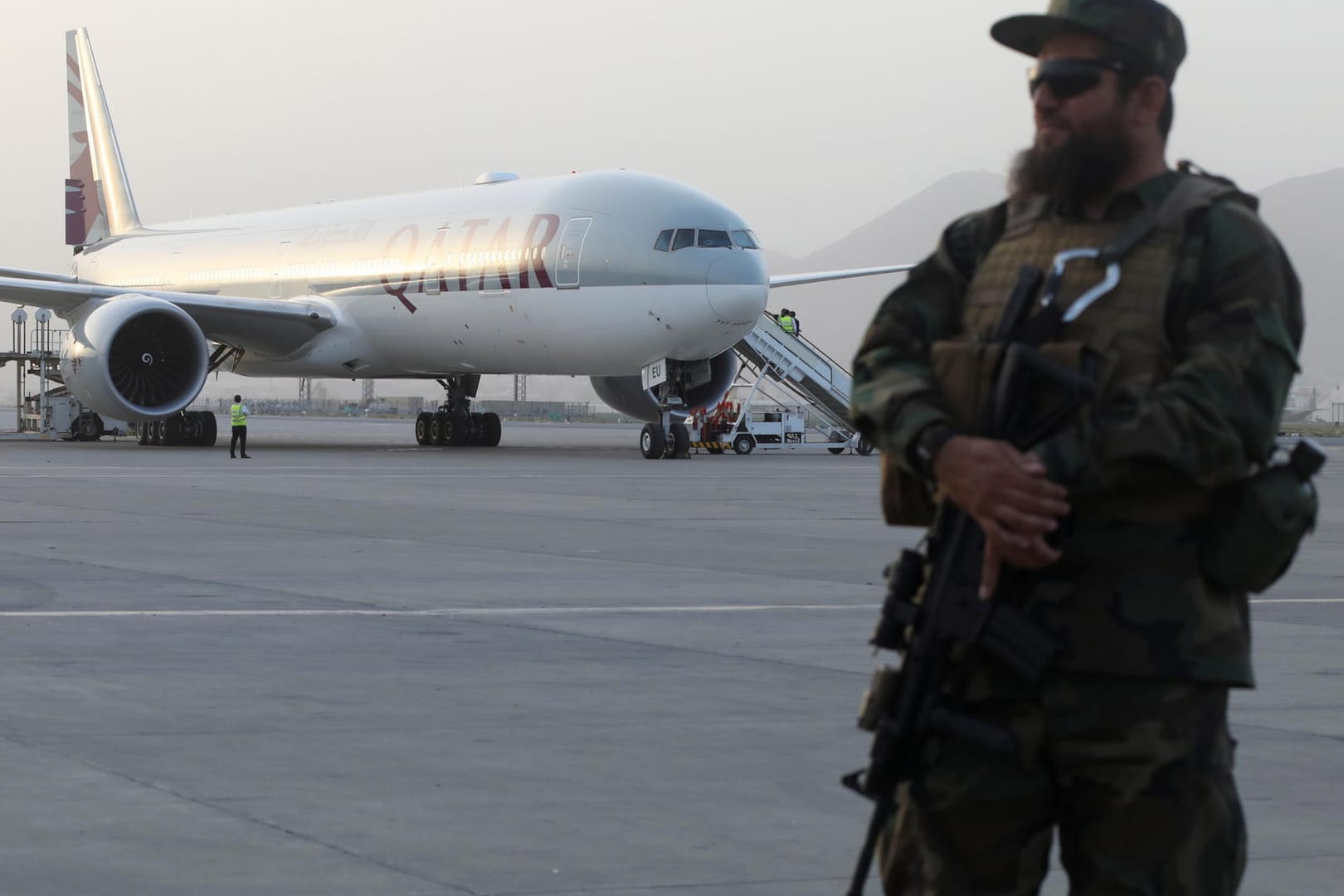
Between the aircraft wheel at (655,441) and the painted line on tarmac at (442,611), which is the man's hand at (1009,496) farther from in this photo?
the aircraft wheel at (655,441)

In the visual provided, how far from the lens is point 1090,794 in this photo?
2.89 meters

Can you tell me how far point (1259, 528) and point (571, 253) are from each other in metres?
24.6

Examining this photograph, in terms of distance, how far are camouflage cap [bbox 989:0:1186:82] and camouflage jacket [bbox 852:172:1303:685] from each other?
0.21 m

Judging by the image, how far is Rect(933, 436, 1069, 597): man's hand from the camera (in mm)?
2756

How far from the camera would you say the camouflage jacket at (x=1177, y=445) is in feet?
9.11

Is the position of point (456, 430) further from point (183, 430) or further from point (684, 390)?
point (684, 390)

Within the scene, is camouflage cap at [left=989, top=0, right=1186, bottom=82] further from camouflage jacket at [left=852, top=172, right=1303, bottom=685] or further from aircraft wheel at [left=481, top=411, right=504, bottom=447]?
aircraft wheel at [left=481, top=411, right=504, bottom=447]

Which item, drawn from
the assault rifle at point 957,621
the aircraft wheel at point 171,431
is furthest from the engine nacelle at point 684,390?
the assault rifle at point 957,621

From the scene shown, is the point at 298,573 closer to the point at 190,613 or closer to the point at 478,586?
the point at 478,586

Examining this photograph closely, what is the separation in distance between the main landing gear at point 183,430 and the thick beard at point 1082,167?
31.2 m

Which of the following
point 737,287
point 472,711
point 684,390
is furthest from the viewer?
point 684,390

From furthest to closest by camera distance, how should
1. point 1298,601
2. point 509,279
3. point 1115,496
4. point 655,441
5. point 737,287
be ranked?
1. point 655,441
2. point 509,279
3. point 737,287
4. point 1298,601
5. point 1115,496

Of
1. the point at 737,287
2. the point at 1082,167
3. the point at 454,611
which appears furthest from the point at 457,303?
the point at 1082,167

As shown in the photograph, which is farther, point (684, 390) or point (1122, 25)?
point (684, 390)
